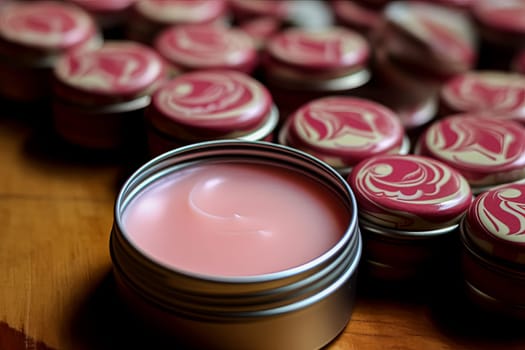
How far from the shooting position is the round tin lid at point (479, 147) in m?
0.70

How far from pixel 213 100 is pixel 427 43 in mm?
293

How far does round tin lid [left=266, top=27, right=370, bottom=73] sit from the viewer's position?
34.3 inches

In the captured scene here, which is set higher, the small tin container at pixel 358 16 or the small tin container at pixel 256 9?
the small tin container at pixel 358 16

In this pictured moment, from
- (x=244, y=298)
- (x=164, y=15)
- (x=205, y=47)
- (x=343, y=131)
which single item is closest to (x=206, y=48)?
(x=205, y=47)

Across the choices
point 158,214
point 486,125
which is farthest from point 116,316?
point 486,125

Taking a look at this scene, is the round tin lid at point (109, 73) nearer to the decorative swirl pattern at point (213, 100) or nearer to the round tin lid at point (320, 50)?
the decorative swirl pattern at point (213, 100)

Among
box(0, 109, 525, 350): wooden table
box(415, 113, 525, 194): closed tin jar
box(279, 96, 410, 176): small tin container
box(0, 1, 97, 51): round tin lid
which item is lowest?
box(0, 109, 525, 350): wooden table

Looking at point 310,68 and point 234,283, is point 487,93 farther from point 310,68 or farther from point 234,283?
point 234,283

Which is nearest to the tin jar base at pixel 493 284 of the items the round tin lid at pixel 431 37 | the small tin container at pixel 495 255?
the small tin container at pixel 495 255

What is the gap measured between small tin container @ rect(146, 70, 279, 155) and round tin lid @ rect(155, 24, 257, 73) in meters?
0.07

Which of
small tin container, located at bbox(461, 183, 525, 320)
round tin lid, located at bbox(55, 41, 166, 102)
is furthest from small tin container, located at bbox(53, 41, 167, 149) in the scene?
small tin container, located at bbox(461, 183, 525, 320)

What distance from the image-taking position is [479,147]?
733mm

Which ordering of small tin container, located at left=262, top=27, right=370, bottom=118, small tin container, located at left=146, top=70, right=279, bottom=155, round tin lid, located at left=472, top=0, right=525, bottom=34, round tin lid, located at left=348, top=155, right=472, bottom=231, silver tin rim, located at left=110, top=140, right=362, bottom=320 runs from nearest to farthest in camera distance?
silver tin rim, located at left=110, top=140, right=362, bottom=320 < round tin lid, located at left=348, top=155, right=472, bottom=231 < small tin container, located at left=146, top=70, right=279, bottom=155 < small tin container, located at left=262, top=27, right=370, bottom=118 < round tin lid, located at left=472, top=0, right=525, bottom=34

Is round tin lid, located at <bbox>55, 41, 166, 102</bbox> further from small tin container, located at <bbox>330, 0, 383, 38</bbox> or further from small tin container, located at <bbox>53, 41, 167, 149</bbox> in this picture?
small tin container, located at <bbox>330, 0, 383, 38</bbox>
